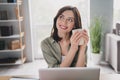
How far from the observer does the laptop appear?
1.36 meters

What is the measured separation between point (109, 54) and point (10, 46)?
217 cm

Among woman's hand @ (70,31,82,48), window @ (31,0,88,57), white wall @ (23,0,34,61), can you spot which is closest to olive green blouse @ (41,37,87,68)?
woman's hand @ (70,31,82,48)

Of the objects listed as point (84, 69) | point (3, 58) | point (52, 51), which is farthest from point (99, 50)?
point (84, 69)

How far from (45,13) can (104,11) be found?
1411 mm

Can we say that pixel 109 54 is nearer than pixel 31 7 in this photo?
Yes

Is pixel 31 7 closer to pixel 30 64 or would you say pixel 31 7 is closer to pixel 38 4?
pixel 38 4

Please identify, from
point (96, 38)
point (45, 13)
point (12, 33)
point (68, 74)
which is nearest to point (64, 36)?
point (68, 74)

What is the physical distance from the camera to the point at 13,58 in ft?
14.5

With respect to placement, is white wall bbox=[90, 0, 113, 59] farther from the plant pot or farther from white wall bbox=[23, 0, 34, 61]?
white wall bbox=[23, 0, 34, 61]

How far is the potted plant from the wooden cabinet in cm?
155

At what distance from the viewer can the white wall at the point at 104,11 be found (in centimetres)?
426

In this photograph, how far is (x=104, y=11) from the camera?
14.1ft

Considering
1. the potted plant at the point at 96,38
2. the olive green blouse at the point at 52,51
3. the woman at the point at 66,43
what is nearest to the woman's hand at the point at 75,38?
the woman at the point at 66,43

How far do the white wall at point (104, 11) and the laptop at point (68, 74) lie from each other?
3.14 meters
